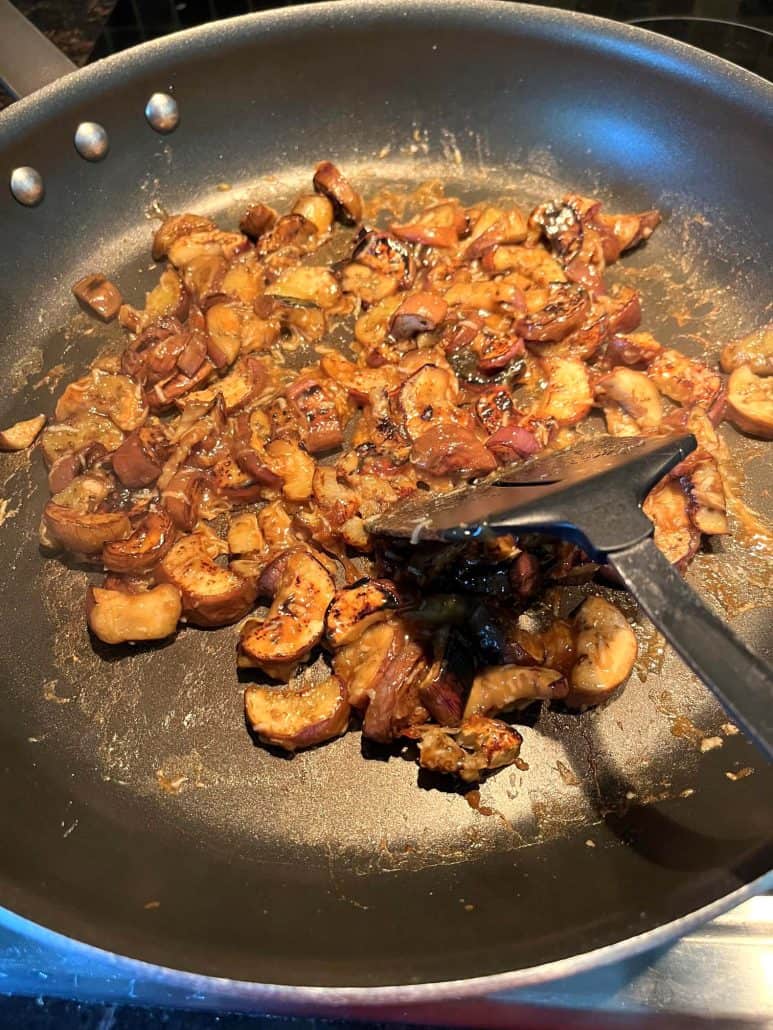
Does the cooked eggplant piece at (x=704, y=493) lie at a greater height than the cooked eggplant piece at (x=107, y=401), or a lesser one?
greater

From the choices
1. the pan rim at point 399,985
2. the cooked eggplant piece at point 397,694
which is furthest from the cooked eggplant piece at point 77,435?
the pan rim at point 399,985

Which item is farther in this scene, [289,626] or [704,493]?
[704,493]

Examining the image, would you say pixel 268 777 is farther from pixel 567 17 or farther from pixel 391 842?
pixel 567 17

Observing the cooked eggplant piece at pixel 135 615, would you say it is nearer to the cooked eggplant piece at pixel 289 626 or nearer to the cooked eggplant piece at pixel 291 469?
the cooked eggplant piece at pixel 289 626

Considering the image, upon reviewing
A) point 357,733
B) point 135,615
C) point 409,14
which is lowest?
point 357,733

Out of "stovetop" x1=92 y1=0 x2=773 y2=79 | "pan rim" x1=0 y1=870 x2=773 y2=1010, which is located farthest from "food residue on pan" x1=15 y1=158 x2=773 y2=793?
"stovetop" x1=92 y1=0 x2=773 y2=79

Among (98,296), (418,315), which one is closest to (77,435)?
(98,296)

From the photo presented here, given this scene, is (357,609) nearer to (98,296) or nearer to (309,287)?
(309,287)

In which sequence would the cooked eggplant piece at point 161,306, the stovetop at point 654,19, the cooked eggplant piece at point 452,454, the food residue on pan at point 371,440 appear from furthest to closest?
1. the stovetop at point 654,19
2. the cooked eggplant piece at point 161,306
3. the cooked eggplant piece at point 452,454
4. the food residue on pan at point 371,440
